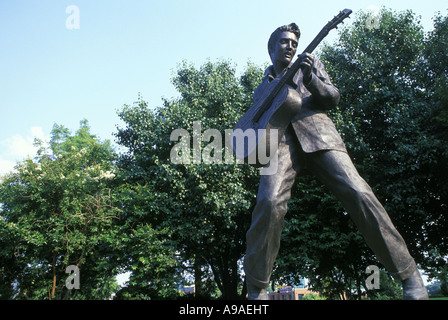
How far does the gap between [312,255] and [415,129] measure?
610 cm

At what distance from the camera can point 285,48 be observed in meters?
3.96

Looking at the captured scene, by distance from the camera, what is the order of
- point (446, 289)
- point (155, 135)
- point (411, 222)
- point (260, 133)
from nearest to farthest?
point (260, 133)
point (411, 222)
point (155, 135)
point (446, 289)

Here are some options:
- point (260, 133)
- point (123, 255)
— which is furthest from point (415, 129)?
point (123, 255)

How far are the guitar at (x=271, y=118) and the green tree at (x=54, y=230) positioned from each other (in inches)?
476

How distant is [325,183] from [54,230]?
46.4 feet

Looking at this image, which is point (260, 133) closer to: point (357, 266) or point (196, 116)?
point (196, 116)

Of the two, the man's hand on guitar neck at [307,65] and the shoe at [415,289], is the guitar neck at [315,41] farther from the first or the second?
the shoe at [415,289]

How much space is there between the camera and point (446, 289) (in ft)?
54.9

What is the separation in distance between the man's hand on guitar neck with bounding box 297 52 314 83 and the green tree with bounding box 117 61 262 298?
9796 mm

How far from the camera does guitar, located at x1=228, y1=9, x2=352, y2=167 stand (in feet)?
11.4
